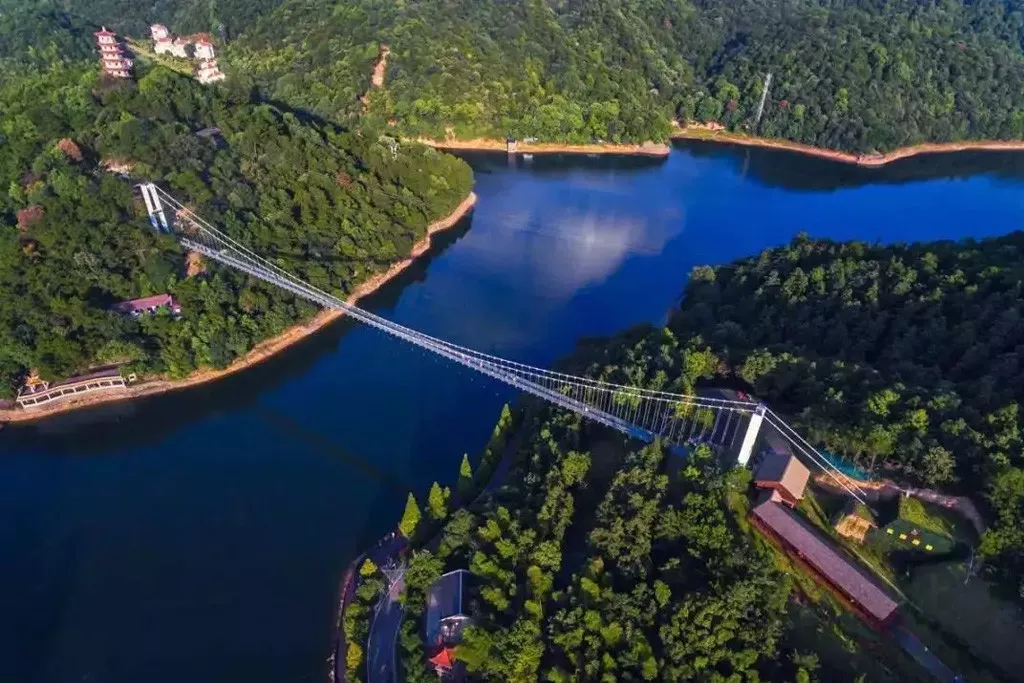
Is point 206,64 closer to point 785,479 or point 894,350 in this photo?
point 894,350

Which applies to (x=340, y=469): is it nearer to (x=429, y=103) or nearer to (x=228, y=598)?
(x=228, y=598)

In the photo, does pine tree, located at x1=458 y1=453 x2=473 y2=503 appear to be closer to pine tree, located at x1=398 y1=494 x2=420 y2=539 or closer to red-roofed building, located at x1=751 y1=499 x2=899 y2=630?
pine tree, located at x1=398 y1=494 x2=420 y2=539

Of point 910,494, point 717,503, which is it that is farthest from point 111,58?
point 910,494

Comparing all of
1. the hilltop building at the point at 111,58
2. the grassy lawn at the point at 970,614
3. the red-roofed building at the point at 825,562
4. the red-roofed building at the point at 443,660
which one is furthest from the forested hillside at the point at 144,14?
the grassy lawn at the point at 970,614

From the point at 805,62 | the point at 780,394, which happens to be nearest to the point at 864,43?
the point at 805,62

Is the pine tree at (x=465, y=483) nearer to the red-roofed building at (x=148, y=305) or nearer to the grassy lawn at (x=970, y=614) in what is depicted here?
the grassy lawn at (x=970, y=614)
